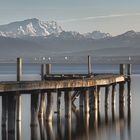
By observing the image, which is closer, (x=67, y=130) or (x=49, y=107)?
(x=67, y=130)

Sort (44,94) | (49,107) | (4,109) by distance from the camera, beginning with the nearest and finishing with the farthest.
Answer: (4,109) → (49,107) → (44,94)

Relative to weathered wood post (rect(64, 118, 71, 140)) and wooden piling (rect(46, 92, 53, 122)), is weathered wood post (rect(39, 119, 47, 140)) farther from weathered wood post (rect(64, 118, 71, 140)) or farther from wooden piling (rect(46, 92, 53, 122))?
weathered wood post (rect(64, 118, 71, 140))

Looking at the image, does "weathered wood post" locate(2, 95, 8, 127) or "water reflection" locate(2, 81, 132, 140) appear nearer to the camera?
"weathered wood post" locate(2, 95, 8, 127)

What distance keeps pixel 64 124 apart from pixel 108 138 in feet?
12.6

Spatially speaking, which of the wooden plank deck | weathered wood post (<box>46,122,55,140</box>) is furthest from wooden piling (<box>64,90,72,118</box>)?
weathered wood post (<box>46,122,55,140</box>)

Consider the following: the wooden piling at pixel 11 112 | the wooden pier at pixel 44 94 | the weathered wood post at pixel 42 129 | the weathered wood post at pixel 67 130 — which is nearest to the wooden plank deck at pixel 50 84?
the wooden pier at pixel 44 94

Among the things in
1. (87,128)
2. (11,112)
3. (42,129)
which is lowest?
(87,128)

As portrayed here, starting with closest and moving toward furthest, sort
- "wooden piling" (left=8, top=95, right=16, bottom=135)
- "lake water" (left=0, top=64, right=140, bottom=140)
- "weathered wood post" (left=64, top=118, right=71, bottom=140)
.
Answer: "wooden piling" (left=8, top=95, right=16, bottom=135)
"weathered wood post" (left=64, top=118, right=71, bottom=140)
"lake water" (left=0, top=64, right=140, bottom=140)

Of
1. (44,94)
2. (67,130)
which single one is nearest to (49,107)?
(44,94)

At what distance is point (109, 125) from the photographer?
157 ft

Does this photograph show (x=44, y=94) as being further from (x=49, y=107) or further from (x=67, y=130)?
(x=67, y=130)

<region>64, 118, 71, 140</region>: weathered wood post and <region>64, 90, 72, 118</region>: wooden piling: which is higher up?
<region>64, 90, 72, 118</region>: wooden piling

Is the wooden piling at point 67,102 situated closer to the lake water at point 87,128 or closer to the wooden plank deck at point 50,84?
Result: the lake water at point 87,128

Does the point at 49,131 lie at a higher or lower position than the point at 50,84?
lower
